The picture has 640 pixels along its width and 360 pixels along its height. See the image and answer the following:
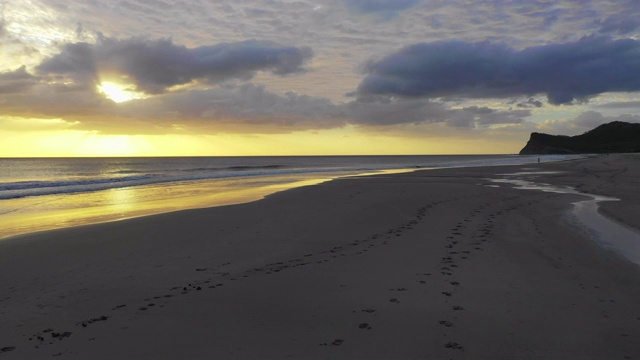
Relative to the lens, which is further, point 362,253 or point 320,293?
point 362,253

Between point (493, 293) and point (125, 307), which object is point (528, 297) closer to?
point (493, 293)

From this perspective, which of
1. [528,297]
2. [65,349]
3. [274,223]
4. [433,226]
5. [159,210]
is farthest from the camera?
[159,210]

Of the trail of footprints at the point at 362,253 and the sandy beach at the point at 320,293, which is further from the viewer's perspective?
the trail of footprints at the point at 362,253

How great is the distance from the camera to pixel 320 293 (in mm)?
7234

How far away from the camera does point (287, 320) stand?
611 cm

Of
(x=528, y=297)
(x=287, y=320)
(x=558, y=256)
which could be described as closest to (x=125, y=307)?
(x=287, y=320)

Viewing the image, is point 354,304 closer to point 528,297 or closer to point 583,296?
point 528,297

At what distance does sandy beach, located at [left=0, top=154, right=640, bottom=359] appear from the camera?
17.5ft

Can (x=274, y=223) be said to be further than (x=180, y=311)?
Yes

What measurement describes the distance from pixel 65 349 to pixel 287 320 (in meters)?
2.87

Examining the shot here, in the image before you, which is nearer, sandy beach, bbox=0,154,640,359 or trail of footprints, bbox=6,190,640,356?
sandy beach, bbox=0,154,640,359

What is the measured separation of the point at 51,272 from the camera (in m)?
8.92

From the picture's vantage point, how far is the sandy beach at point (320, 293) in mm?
5328

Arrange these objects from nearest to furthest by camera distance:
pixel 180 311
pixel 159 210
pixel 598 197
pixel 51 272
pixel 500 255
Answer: pixel 180 311 → pixel 51 272 → pixel 500 255 → pixel 159 210 → pixel 598 197
